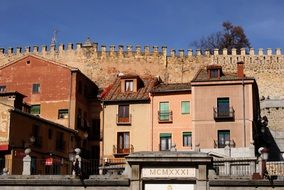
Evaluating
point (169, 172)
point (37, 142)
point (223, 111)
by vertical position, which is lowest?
point (169, 172)

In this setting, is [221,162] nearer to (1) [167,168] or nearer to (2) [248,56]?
(1) [167,168]

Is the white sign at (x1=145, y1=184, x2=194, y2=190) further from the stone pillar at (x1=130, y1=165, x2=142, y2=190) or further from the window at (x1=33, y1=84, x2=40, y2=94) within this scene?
the window at (x1=33, y1=84, x2=40, y2=94)

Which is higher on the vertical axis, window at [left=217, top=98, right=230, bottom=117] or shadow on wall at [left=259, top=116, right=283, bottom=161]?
window at [left=217, top=98, right=230, bottom=117]

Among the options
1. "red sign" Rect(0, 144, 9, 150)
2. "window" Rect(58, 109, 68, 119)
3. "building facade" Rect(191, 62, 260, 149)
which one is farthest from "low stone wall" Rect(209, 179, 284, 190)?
"window" Rect(58, 109, 68, 119)

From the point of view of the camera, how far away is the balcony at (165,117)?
43.0 metres

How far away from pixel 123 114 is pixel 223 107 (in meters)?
7.45

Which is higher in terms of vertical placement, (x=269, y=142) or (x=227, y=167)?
(x=269, y=142)

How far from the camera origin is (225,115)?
40.5 metres

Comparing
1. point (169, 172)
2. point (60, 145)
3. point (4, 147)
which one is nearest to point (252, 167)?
point (169, 172)

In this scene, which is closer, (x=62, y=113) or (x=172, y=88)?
(x=172, y=88)

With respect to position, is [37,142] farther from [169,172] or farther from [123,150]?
[169,172]

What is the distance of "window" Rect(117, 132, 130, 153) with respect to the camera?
42.8 m

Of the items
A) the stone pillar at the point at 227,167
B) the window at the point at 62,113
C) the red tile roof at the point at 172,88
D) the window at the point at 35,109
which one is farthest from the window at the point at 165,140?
the stone pillar at the point at 227,167

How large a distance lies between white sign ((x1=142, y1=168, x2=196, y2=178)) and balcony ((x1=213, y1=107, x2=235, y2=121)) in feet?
63.9
